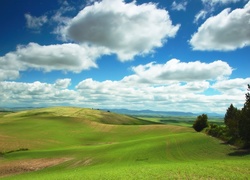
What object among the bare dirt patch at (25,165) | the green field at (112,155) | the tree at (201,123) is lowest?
the bare dirt patch at (25,165)

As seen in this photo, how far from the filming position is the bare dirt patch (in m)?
51.9

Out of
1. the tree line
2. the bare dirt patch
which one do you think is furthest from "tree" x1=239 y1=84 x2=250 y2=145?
the bare dirt patch

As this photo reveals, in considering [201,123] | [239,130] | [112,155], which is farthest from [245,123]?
[201,123]

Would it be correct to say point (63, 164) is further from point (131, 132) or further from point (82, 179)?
point (131, 132)

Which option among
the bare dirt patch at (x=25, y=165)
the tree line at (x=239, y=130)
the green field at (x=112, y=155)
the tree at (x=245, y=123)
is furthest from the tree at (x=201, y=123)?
the bare dirt patch at (x=25, y=165)

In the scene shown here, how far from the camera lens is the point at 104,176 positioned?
33.5m

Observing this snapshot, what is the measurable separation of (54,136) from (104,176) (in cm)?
8076

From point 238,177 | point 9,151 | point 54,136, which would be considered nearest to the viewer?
point 238,177

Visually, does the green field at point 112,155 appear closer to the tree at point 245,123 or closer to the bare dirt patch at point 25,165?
the bare dirt patch at point 25,165

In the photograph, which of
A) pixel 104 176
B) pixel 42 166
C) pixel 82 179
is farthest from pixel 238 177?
pixel 42 166

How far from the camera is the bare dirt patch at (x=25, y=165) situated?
51.9 meters

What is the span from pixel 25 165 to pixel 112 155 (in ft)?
66.2

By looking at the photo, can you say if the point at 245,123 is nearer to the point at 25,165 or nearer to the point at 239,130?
the point at 239,130

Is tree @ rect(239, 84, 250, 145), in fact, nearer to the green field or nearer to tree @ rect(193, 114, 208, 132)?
the green field
